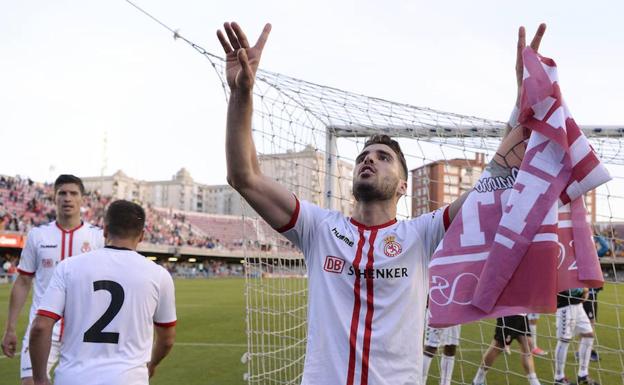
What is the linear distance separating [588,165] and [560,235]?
0.28 m

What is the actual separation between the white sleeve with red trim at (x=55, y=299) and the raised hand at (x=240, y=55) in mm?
1526

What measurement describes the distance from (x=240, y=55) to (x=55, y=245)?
3525 mm

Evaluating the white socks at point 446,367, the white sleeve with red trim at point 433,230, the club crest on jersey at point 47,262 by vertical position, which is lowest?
the white socks at point 446,367

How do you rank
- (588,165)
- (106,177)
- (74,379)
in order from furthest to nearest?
(106,177)
(74,379)
(588,165)

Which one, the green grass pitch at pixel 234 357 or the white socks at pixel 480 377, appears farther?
the green grass pitch at pixel 234 357

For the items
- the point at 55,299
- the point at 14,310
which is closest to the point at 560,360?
the point at 14,310

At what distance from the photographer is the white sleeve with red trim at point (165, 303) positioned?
3252mm

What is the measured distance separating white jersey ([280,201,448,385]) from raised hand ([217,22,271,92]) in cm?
63

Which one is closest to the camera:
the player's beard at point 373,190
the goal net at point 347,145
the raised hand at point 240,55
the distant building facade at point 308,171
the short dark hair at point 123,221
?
the raised hand at point 240,55

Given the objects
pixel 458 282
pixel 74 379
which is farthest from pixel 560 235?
pixel 74 379

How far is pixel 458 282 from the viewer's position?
7.39ft

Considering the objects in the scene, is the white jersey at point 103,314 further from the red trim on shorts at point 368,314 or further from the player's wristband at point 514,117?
the player's wristband at point 514,117

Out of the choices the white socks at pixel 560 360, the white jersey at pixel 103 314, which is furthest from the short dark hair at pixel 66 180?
the white socks at pixel 560 360

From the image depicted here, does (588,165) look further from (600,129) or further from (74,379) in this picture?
(600,129)
